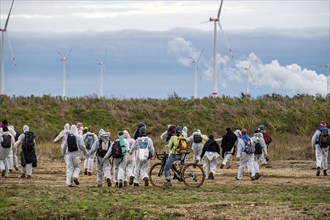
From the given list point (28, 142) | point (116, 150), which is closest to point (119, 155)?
A: point (116, 150)

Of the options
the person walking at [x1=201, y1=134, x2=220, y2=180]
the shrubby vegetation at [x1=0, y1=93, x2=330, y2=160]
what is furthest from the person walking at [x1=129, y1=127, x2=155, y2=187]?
the shrubby vegetation at [x1=0, y1=93, x2=330, y2=160]

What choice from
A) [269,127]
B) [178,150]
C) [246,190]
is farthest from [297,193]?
[269,127]

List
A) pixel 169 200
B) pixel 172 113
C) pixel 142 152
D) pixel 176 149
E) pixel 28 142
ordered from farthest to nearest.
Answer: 1. pixel 172 113
2. pixel 28 142
3. pixel 142 152
4. pixel 176 149
5. pixel 169 200

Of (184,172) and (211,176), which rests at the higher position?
(184,172)

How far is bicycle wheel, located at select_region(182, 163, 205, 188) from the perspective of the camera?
1135 inches

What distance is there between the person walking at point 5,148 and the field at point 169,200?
43.2 inches

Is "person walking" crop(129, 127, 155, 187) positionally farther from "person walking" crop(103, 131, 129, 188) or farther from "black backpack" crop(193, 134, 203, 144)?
"black backpack" crop(193, 134, 203, 144)

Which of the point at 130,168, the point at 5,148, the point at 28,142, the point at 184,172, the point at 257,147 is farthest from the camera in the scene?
the point at 257,147

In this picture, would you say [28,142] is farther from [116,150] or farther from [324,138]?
[324,138]

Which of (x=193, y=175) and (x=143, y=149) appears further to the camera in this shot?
(x=143, y=149)

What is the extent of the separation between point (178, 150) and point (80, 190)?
3.23 metres

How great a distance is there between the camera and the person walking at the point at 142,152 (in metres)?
29.1

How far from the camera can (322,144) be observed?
36.0 meters

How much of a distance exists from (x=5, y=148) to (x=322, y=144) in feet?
39.9
